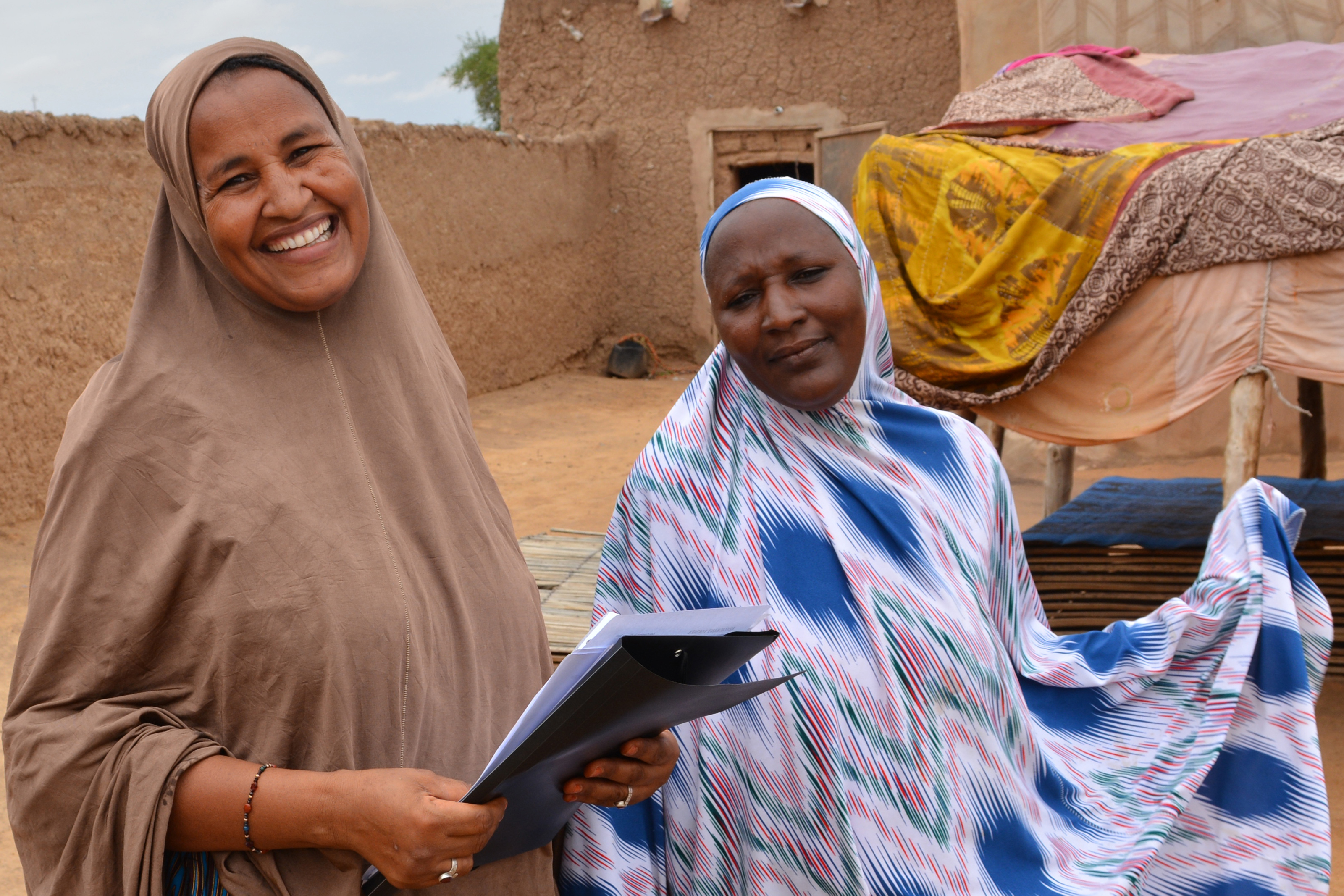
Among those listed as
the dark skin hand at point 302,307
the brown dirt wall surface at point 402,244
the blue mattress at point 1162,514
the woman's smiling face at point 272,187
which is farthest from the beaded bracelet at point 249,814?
the brown dirt wall surface at point 402,244

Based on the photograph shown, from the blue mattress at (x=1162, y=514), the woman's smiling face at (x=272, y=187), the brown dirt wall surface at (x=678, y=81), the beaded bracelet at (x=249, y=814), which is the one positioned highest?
the brown dirt wall surface at (x=678, y=81)

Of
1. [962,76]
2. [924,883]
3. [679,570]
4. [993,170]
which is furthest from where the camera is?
[962,76]

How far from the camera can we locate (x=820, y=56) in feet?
32.4

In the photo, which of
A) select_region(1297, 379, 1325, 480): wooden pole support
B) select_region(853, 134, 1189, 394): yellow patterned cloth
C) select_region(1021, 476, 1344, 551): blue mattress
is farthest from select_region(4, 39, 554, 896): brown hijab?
select_region(1297, 379, 1325, 480): wooden pole support

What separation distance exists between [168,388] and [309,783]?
0.51 meters

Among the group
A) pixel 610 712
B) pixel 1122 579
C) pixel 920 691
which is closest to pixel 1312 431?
pixel 1122 579

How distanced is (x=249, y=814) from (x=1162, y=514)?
4.90 meters

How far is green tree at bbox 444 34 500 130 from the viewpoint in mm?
23953

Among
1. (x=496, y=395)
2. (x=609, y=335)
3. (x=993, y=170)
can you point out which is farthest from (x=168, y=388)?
(x=609, y=335)

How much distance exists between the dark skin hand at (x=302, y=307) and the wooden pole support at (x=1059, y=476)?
197 inches

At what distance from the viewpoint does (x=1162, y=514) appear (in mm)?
5074

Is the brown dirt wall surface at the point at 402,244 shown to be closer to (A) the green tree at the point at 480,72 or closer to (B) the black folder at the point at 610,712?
(B) the black folder at the point at 610,712

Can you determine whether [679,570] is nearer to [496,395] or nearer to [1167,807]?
[1167,807]

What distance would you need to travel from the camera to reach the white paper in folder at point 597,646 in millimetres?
1075
